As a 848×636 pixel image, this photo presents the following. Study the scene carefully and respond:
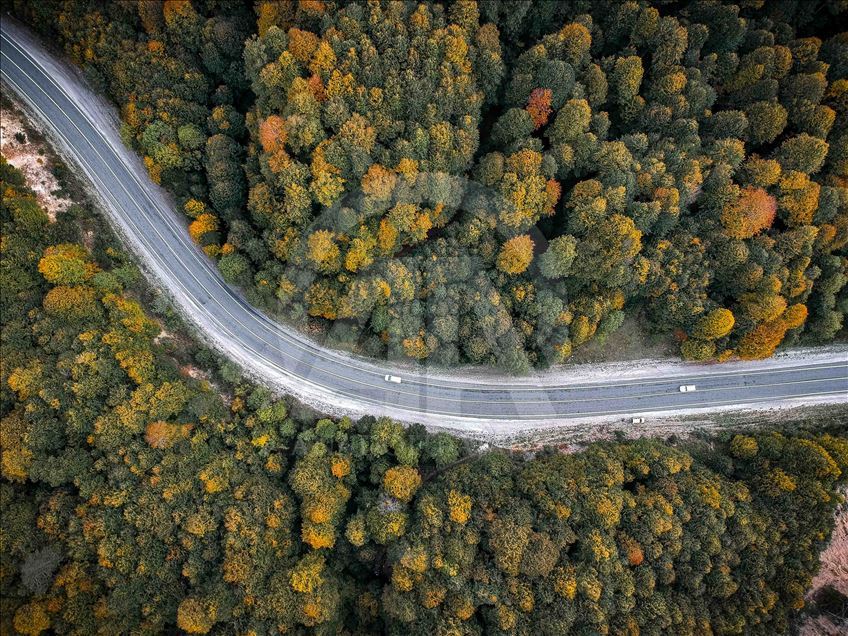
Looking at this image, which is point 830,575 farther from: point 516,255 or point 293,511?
point 293,511

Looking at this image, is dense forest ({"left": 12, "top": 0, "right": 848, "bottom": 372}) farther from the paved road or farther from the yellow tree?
the paved road

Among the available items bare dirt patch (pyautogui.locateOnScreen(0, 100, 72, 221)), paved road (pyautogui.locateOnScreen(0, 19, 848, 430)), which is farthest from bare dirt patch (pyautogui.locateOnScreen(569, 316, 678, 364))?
bare dirt patch (pyautogui.locateOnScreen(0, 100, 72, 221))

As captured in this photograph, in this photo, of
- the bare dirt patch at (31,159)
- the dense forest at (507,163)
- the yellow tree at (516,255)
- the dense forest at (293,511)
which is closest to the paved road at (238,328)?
the bare dirt patch at (31,159)

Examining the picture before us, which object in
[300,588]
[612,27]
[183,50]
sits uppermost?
[612,27]

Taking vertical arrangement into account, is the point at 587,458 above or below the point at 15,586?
above

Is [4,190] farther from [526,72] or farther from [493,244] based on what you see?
[526,72]

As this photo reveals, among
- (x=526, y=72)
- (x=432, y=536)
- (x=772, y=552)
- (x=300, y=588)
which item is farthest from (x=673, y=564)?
(x=526, y=72)
